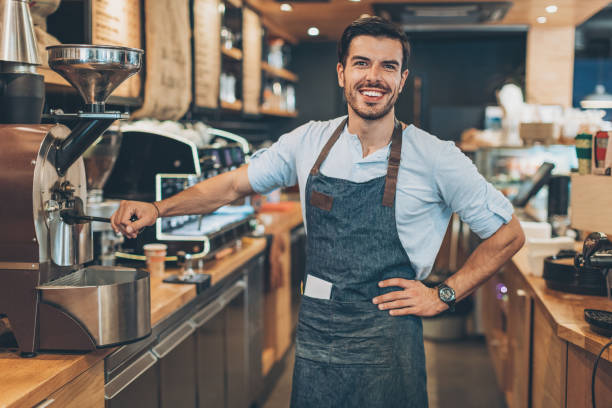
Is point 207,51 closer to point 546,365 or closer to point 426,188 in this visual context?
point 426,188

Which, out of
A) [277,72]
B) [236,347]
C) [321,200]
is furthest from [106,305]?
[277,72]

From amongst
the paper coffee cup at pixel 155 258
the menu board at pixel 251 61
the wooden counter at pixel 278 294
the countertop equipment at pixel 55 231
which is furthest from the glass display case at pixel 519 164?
the countertop equipment at pixel 55 231

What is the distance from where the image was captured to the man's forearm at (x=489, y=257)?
2.00 metres

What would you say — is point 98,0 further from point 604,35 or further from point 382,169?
point 604,35

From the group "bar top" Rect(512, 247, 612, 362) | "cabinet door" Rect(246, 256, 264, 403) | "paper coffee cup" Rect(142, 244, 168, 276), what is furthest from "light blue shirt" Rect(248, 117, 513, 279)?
"cabinet door" Rect(246, 256, 264, 403)

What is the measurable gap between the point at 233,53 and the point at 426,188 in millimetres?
3117

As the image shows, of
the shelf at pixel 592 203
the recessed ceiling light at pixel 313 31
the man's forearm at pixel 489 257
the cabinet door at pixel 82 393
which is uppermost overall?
the recessed ceiling light at pixel 313 31

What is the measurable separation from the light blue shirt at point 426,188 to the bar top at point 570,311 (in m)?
0.44

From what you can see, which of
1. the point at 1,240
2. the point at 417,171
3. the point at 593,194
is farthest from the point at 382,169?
the point at 1,240

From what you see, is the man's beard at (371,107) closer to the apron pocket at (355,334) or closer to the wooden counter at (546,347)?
the apron pocket at (355,334)

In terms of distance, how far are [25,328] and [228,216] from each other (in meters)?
1.88

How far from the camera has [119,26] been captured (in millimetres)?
Answer: 2932

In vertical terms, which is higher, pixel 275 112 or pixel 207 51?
pixel 207 51

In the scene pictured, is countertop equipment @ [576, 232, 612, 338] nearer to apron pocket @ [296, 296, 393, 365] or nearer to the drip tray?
apron pocket @ [296, 296, 393, 365]
